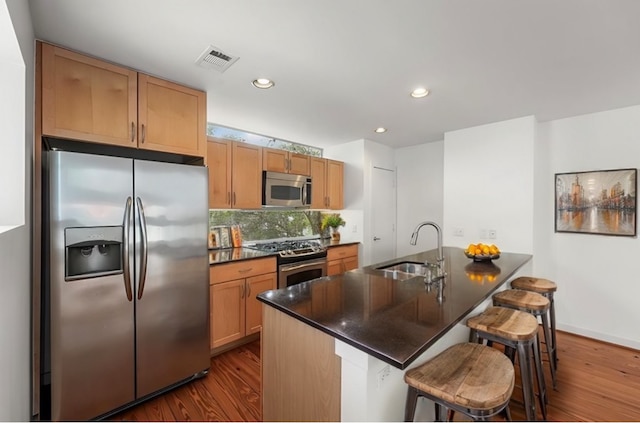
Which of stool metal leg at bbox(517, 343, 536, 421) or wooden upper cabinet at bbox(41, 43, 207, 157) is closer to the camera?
stool metal leg at bbox(517, 343, 536, 421)

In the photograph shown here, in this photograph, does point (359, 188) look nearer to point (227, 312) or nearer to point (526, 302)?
point (227, 312)

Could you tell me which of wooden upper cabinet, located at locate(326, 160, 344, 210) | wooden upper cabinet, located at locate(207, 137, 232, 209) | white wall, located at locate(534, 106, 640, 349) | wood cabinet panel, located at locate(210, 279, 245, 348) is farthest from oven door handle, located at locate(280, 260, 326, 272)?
white wall, located at locate(534, 106, 640, 349)

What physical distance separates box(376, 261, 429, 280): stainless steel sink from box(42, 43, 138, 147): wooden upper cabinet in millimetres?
2166

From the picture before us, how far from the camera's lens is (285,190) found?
3439 millimetres

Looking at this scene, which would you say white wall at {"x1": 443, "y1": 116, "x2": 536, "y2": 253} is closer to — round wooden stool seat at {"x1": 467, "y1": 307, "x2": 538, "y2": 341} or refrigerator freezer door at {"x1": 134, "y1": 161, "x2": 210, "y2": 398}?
round wooden stool seat at {"x1": 467, "y1": 307, "x2": 538, "y2": 341}

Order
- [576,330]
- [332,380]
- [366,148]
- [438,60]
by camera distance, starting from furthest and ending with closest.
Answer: [366,148] → [576,330] → [438,60] → [332,380]

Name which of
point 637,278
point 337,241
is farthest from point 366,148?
point 637,278

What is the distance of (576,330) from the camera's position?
9.89 ft

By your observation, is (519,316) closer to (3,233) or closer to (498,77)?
(498,77)

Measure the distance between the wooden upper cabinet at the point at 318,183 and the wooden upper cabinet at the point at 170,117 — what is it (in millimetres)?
1701

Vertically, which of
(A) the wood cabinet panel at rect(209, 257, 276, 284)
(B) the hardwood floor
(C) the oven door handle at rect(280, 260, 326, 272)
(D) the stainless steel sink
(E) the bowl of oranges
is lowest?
(B) the hardwood floor

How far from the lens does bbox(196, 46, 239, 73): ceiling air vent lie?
1795 millimetres

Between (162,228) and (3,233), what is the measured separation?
104 centimetres

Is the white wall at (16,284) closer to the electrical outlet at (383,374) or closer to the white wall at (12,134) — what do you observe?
the white wall at (12,134)
